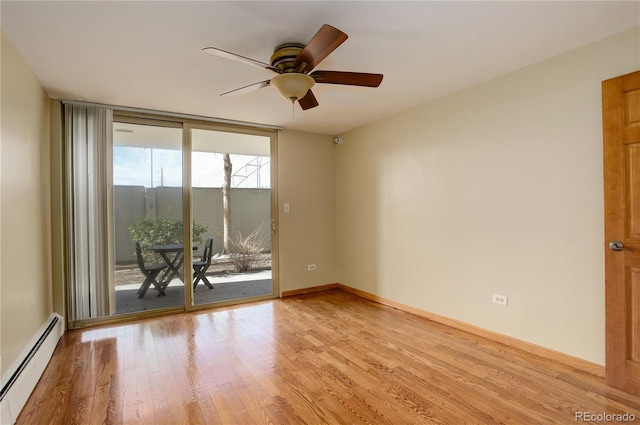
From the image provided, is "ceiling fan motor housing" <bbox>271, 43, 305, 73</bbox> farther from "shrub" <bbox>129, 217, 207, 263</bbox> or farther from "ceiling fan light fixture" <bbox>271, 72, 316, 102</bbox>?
→ "shrub" <bbox>129, 217, 207, 263</bbox>

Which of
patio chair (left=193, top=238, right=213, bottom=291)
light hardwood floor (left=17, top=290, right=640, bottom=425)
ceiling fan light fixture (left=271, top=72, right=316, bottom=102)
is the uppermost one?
ceiling fan light fixture (left=271, top=72, right=316, bottom=102)

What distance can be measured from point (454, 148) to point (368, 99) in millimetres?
1048

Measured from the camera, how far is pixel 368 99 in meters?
3.43

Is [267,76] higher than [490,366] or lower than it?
higher

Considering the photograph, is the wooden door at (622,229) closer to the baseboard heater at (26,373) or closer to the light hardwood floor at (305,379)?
the light hardwood floor at (305,379)

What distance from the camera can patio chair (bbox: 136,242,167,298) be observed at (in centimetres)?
374

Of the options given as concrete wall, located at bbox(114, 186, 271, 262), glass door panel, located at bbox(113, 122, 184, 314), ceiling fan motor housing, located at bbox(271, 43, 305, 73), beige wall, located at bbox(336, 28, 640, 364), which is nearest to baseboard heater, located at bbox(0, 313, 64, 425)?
glass door panel, located at bbox(113, 122, 184, 314)

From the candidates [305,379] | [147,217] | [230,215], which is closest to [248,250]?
[230,215]

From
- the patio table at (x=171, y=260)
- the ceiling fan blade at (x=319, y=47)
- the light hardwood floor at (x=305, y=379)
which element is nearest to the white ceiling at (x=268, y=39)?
the ceiling fan blade at (x=319, y=47)

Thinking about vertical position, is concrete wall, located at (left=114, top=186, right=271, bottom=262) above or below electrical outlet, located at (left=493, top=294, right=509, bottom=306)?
above

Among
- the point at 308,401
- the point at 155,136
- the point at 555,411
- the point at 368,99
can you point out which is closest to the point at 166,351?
the point at 308,401

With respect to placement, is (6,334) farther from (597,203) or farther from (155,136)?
(597,203)

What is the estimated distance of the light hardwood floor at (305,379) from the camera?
6.25 ft

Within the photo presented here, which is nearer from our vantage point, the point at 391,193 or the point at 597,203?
the point at 597,203
